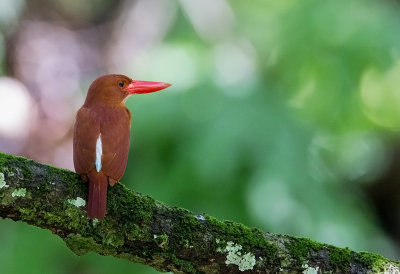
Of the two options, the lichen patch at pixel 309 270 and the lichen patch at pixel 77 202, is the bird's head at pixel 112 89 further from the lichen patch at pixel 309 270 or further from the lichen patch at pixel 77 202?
the lichen patch at pixel 309 270

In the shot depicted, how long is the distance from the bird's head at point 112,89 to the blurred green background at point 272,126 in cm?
174

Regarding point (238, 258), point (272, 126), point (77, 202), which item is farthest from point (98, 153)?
point (272, 126)

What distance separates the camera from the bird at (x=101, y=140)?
2636 millimetres

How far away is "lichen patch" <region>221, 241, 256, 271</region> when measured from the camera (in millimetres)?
2627

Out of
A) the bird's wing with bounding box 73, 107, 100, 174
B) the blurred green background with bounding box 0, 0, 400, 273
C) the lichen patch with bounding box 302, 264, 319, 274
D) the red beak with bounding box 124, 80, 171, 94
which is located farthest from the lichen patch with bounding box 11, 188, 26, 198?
the blurred green background with bounding box 0, 0, 400, 273

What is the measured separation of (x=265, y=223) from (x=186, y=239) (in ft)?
8.24

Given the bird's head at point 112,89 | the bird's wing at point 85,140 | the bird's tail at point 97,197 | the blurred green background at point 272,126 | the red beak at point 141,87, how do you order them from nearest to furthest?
the bird's tail at point 97,197 < the bird's wing at point 85,140 < the bird's head at point 112,89 < the red beak at point 141,87 < the blurred green background at point 272,126

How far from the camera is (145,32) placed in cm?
799

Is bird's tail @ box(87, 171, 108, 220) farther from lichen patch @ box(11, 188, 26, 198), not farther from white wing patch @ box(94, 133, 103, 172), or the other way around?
lichen patch @ box(11, 188, 26, 198)

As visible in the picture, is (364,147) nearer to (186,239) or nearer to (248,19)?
(248,19)

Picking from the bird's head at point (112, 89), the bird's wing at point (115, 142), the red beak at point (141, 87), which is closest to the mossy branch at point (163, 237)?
the bird's wing at point (115, 142)

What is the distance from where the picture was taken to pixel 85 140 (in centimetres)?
296

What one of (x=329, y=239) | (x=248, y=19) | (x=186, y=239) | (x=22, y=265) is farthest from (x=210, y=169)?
(x=186, y=239)

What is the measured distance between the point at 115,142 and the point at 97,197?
53 cm
